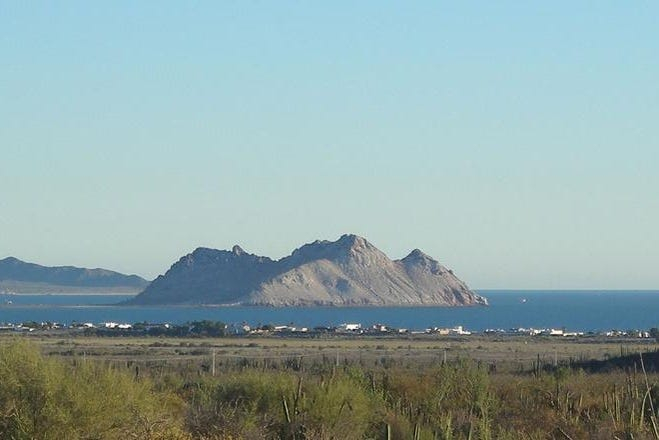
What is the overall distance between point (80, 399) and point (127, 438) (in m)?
1.25

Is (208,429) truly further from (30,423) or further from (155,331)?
(155,331)

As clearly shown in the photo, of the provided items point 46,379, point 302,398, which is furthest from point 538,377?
point 46,379

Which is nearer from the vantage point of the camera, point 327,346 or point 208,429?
point 208,429

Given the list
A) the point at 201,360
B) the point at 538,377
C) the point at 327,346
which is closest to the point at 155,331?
the point at 327,346

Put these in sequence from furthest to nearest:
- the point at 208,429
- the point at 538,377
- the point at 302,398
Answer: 1. the point at 538,377
2. the point at 302,398
3. the point at 208,429

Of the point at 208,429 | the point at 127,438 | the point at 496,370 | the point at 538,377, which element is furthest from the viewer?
the point at 496,370

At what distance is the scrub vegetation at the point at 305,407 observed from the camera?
974 inches

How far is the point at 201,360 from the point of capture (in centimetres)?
7300

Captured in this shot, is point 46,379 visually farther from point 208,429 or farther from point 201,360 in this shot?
point 201,360

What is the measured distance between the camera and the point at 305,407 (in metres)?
29.1

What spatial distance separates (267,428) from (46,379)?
4709 mm

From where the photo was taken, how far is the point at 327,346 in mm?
97875

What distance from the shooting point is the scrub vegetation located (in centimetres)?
2473

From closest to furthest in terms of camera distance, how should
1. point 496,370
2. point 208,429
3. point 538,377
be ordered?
1. point 208,429
2. point 538,377
3. point 496,370
